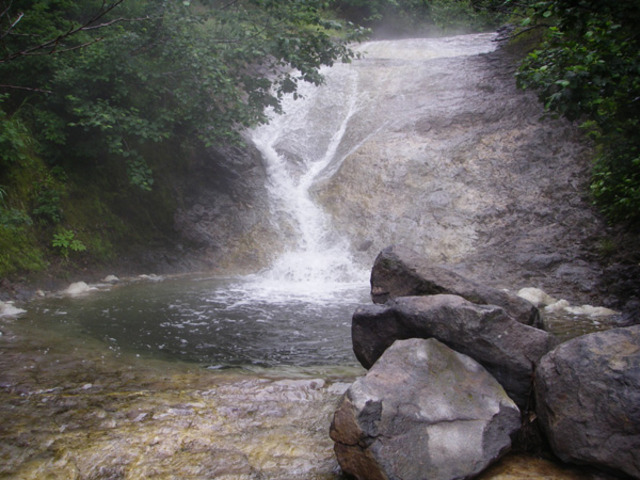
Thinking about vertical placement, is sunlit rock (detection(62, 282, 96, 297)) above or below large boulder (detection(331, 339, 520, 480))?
below

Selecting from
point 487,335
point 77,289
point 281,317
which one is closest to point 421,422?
point 487,335

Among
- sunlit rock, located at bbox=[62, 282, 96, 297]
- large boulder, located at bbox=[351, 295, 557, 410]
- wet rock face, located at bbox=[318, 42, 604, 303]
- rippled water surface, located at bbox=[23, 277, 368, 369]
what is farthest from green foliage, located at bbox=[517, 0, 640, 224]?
sunlit rock, located at bbox=[62, 282, 96, 297]

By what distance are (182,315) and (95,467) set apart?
13.8 feet

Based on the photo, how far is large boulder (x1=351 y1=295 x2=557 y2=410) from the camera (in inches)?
132

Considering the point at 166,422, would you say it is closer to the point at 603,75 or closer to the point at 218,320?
the point at 218,320

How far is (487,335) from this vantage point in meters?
3.43

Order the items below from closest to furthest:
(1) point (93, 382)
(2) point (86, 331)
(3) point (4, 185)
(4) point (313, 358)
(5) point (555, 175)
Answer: (1) point (93, 382)
(4) point (313, 358)
(2) point (86, 331)
(3) point (4, 185)
(5) point (555, 175)

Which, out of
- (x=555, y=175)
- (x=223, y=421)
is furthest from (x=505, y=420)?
(x=555, y=175)

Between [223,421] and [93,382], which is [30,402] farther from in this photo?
[223,421]

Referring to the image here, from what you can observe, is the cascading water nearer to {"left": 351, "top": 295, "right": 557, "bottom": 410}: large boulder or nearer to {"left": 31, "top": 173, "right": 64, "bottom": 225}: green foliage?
{"left": 351, "top": 295, "right": 557, "bottom": 410}: large boulder

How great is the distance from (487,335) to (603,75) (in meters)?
3.31

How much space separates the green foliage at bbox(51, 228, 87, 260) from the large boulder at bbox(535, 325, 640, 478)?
8.89 meters

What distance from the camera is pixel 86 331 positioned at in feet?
19.8

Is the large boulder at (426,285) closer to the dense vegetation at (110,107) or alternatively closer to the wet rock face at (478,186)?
the wet rock face at (478,186)
